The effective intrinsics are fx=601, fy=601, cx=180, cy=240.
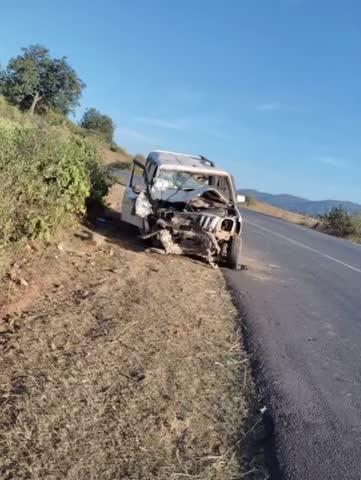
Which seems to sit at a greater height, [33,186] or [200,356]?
[33,186]

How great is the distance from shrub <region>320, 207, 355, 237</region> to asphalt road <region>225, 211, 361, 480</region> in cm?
Answer: 2074

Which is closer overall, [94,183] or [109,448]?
[109,448]

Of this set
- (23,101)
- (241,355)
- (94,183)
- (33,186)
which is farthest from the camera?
(23,101)

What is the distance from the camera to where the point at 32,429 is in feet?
13.6

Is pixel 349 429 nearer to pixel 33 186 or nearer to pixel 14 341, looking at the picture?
pixel 14 341

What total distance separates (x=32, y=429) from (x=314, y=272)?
969 cm

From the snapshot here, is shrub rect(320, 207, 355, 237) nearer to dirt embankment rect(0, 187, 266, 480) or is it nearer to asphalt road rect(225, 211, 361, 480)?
asphalt road rect(225, 211, 361, 480)

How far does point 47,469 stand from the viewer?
12.2 ft

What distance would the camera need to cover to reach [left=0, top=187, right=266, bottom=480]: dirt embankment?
3988 mm

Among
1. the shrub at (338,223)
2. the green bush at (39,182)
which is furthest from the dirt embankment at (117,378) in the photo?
the shrub at (338,223)

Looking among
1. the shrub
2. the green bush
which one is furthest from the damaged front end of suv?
the shrub

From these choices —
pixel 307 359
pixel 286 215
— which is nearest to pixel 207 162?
pixel 307 359

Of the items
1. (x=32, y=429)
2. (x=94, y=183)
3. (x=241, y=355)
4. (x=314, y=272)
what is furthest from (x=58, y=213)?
(x=314, y=272)

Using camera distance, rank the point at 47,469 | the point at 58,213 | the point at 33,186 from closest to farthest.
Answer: the point at 47,469, the point at 33,186, the point at 58,213
